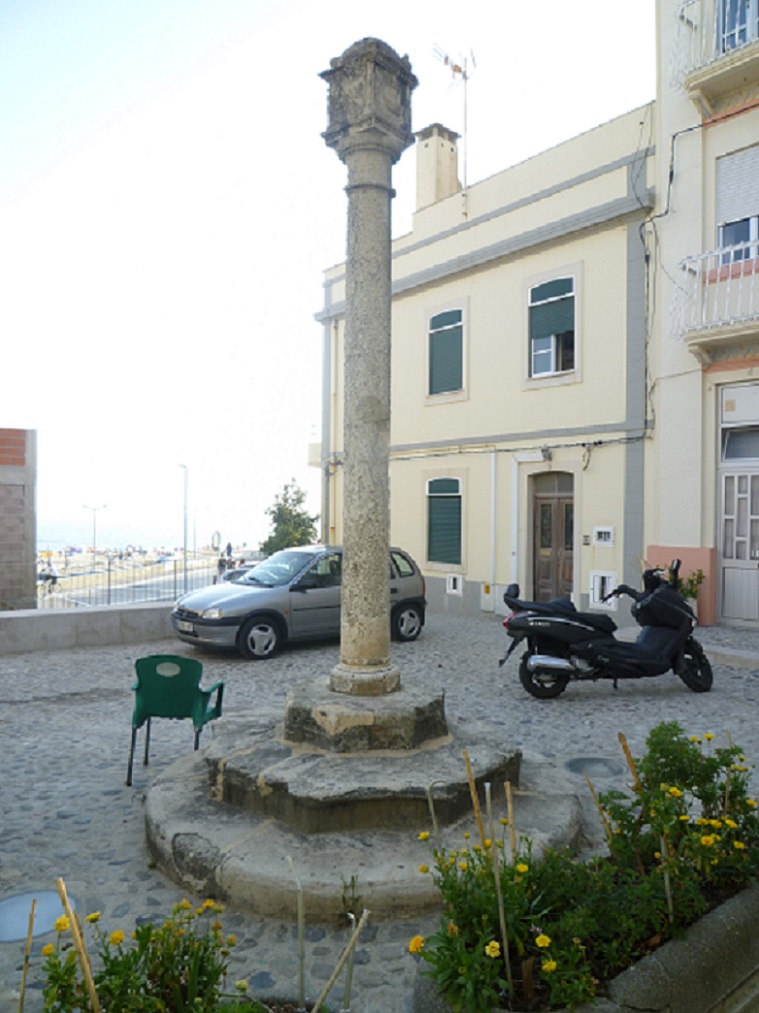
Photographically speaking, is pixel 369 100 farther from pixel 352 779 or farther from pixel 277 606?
pixel 277 606

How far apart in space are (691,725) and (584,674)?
4.01 ft

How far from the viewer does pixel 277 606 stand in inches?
407

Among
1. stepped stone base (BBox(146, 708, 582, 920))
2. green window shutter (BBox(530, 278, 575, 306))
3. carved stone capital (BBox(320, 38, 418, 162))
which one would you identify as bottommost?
stepped stone base (BBox(146, 708, 582, 920))

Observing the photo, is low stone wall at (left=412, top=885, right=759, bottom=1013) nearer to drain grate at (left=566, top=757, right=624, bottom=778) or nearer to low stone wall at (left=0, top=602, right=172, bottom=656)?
drain grate at (left=566, top=757, right=624, bottom=778)

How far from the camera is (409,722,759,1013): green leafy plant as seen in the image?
218cm

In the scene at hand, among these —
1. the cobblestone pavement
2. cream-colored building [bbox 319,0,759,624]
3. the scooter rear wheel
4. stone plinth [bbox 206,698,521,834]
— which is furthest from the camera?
cream-colored building [bbox 319,0,759,624]

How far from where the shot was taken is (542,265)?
14094 mm

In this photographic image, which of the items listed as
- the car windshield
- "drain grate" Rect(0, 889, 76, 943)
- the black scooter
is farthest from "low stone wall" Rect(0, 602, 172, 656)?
"drain grate" Rect(0, 889, 76, 943)

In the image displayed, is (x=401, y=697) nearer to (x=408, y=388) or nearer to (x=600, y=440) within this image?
(x=600, y=440)

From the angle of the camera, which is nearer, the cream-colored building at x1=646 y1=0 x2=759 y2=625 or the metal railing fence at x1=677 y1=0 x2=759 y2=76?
the metal railing fence at x1=677 y1=0 x2=759 y2=76

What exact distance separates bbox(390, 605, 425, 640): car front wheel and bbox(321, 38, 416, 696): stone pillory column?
6.83 metres

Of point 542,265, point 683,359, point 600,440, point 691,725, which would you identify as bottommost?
Answer: point 691,725

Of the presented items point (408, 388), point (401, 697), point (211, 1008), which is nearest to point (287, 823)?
point (401, 697)

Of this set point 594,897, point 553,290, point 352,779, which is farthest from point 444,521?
point 594,897
